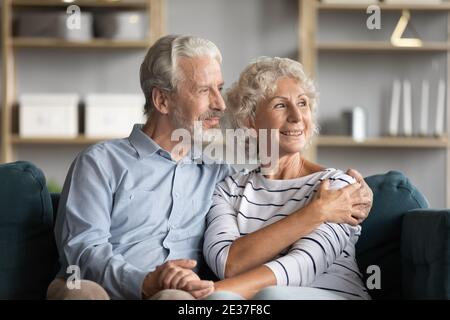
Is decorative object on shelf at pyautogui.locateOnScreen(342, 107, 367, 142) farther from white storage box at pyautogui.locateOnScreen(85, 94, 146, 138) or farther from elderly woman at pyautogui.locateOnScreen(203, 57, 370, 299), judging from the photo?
elderly woman at pyautogui.locateOnScreen(203, 57, 370, 299)

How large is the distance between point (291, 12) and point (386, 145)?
3.58 ft

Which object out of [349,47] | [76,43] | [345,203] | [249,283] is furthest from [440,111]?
[249,283]

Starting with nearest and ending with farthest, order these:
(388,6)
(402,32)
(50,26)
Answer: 1. (388,6)
2. (50,26)
3. (402,32)

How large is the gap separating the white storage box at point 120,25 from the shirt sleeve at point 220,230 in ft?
9.04

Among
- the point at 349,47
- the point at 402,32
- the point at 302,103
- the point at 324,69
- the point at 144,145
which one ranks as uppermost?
the point at 402,32

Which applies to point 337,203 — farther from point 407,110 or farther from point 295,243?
point 407,110

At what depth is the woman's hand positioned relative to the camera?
6.33 feet

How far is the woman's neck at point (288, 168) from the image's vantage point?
7.06 feet

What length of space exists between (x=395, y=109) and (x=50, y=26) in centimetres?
228

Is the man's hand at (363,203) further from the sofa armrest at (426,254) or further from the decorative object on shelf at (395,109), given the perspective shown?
the decorative object on shelf at (395,109)

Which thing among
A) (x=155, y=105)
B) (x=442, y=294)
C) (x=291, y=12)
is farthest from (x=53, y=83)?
(x=442, y=294)

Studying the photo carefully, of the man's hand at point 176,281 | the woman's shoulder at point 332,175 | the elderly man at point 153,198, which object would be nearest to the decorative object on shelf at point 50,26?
the elderly man at point 153,198

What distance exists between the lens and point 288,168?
2158 millimetres

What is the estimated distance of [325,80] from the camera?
498 centimetres
